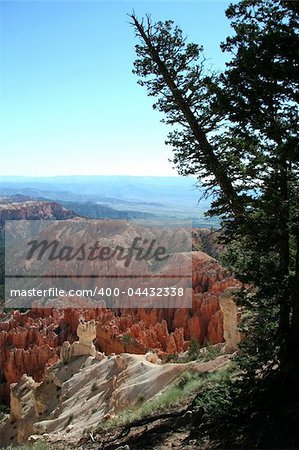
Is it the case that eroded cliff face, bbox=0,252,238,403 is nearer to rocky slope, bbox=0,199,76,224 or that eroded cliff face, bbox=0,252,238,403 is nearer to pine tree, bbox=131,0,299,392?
pine tree, bbox=131,0,299,392

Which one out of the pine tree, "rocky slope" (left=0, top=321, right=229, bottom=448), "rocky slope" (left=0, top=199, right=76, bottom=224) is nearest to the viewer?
the pine tree

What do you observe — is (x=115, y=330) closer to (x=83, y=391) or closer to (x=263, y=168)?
(x=83, y=391)

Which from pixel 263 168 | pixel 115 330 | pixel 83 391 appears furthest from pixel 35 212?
pixel 263 168

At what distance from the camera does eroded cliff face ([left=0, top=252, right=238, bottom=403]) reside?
3662cm

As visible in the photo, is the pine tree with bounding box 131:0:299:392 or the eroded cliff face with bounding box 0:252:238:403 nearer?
the pine tree with bounding box 131:0:299:392

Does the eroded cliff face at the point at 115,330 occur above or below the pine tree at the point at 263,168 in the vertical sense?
below

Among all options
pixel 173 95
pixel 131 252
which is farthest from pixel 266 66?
pixel 131 252

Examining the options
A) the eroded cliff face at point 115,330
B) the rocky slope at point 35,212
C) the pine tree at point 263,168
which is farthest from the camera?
the rocky slope at point 35,212

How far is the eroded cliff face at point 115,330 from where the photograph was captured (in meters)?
36.6

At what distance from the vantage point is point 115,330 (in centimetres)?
3747

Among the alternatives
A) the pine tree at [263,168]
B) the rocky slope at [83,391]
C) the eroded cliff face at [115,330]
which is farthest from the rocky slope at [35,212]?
the pine tree at [263,168]

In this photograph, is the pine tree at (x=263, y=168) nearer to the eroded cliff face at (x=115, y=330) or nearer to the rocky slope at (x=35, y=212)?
the eroded cliff face at (x=115, y=330)

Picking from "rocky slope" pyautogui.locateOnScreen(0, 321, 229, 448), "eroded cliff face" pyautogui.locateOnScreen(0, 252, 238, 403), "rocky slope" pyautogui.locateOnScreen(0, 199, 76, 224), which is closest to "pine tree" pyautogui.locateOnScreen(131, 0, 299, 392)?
"rocky slope" pyautogui.locateOnScreen(0, 321, 229, 448)

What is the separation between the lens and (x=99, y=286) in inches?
2729
